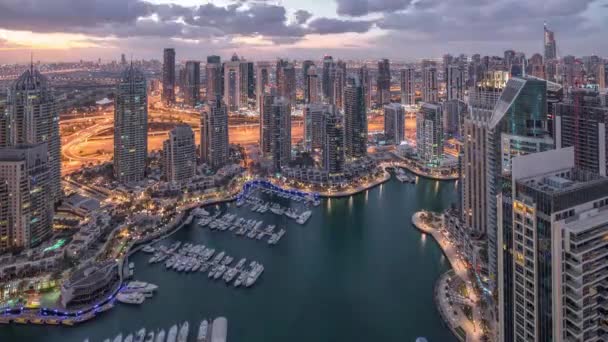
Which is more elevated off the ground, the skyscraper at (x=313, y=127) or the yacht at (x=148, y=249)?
the skyscraper at (x=313, y=127)

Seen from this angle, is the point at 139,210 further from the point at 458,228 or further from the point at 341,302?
the point at 458,228

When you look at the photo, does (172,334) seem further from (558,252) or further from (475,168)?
(475,168)

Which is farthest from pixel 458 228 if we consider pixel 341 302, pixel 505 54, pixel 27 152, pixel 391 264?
pixel 505 54

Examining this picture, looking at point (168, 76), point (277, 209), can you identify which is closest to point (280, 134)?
point (277, 209)

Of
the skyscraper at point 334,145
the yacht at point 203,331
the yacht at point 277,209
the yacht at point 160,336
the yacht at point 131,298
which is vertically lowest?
the yacht at point 160,336

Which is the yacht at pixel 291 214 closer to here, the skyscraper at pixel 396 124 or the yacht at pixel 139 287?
the yacht at pixel 139 287

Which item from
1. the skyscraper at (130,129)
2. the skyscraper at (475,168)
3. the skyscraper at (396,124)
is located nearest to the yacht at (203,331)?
the skyscraper at (475,168)

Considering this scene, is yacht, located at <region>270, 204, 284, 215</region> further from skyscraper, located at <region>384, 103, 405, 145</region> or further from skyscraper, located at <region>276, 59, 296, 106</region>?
skyscraper, located at <region>276, 59, 296, 106</region>

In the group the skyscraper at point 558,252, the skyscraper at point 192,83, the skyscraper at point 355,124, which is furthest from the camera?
the skyscraper at point 192,83

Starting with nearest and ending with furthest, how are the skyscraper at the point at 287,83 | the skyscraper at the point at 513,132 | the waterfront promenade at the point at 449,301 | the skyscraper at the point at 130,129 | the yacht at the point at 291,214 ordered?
the waterfront promenade at the point at 449,301 → the skyscraper at the point at 513,132 → the yacht at the point at 291,214 → the skyscraper at the point at 130,129 → the skyscraper at the point at 287,83
